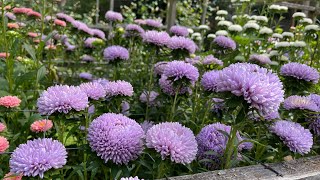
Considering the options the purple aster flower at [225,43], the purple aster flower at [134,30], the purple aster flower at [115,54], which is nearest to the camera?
the purple aster flower at [115,54]

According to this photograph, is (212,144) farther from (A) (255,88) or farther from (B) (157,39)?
(B) (157,39)

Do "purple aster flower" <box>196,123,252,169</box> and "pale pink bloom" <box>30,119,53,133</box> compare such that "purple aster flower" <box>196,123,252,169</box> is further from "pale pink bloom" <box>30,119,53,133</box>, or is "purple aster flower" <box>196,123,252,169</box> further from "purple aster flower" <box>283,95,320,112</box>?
"pale pink bloom" <box>30,119,53,133</box>

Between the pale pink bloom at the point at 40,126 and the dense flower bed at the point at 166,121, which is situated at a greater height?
the dense flower bed at the point at 166,121

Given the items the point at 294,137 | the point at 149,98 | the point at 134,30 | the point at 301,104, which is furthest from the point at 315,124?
the point at 134,30

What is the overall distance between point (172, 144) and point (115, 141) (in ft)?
0.51

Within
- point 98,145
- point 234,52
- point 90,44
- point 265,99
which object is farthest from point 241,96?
point 90,44

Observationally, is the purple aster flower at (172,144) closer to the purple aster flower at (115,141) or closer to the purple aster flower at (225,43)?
the purple aster flower at (115,141)

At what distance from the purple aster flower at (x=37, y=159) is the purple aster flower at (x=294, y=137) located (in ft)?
2.54

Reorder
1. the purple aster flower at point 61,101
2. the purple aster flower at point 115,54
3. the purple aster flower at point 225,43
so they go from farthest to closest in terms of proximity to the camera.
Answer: the purple aster flower at point 225,43
the purple aster flower at point 115,54
the purple aster flower at point 61,101

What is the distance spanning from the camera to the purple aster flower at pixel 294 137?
1254 millimetres

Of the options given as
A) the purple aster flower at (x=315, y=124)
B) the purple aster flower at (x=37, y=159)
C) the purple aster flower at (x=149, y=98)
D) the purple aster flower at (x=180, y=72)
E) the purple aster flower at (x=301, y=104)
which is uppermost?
the purple aster flower at (x=180, y=72)

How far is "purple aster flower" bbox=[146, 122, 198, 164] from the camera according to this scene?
3.19 feet

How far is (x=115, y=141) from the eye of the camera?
0.97 meters

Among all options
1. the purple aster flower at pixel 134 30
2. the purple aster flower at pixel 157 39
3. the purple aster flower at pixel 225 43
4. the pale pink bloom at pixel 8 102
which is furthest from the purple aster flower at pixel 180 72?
the purple aster flower at pixel 134 30
